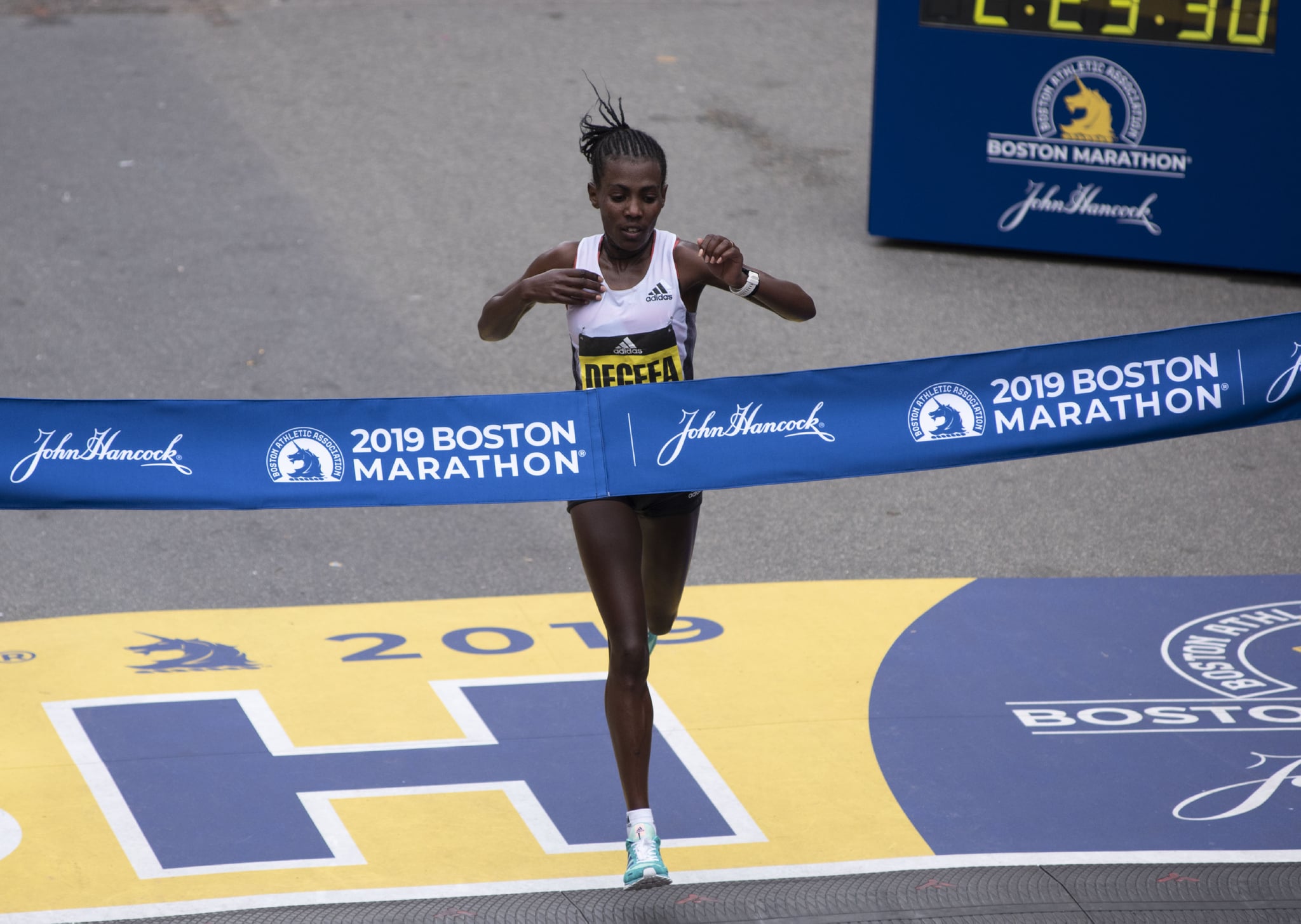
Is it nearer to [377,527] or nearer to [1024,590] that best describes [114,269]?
[377,527]

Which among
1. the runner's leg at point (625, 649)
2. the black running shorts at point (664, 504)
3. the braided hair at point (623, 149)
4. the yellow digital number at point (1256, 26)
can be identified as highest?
the yellow digital number at point (1256, 26)

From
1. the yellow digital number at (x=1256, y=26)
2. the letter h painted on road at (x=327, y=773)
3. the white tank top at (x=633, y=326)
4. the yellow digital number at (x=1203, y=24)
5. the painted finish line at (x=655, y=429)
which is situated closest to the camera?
the painted finish line at (x=655, y=429)

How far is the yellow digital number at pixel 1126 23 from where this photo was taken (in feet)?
32.2

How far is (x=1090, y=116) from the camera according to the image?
33.1ft

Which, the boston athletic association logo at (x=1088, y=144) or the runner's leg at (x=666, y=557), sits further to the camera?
the boston athletic association logo at (x=1088, y=144)

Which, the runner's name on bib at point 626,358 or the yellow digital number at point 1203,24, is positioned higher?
the yellow digital number at point 1203,24

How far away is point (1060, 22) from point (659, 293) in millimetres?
6496

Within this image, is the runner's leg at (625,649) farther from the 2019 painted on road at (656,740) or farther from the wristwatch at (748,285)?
the wristwatch at (748,285)

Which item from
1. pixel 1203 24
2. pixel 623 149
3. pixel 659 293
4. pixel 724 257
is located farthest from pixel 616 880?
pixel 1203 24

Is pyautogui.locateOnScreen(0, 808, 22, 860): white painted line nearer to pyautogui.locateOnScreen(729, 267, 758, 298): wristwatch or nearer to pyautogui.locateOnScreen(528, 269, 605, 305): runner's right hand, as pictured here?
pyautogui.locateOnScreen(528, 269, 605, 305): runner's right hand

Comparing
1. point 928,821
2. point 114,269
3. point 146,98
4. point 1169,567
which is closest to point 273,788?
point 928,821

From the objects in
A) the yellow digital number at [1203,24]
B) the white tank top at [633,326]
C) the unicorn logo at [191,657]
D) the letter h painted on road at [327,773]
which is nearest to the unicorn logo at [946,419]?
the white tank top at [633,326]

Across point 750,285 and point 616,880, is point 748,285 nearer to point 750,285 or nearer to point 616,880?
point 750,285

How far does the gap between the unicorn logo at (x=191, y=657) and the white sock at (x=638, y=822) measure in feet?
6.82
